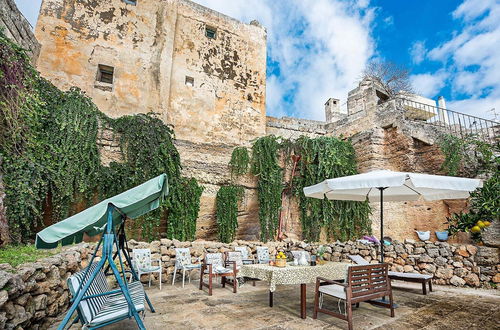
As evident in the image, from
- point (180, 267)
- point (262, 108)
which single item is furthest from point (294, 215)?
point (262, 108)

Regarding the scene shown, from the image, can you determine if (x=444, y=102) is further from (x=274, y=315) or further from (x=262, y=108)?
(x=274, y=315)

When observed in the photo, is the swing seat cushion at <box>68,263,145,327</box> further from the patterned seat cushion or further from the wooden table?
the patterned seat cushion

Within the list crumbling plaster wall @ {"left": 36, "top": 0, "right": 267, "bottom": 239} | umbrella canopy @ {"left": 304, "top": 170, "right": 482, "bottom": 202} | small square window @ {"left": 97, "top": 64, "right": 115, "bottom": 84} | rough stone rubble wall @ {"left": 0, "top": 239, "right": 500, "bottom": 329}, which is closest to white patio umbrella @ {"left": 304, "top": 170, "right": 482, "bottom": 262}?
umbrella canopy @ {"left": 304, "top": 170, "right": 482, "bottom": 202}

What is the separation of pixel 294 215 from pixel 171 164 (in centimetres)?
412

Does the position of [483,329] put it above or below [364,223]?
below

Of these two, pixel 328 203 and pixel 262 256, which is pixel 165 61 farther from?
pixel 262 256

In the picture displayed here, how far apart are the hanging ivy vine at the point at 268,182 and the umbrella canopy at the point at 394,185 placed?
3.14 meters

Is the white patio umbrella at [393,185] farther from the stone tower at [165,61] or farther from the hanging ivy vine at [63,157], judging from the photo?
the stone tower at [165,61]

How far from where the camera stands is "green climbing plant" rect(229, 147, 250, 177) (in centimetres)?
878

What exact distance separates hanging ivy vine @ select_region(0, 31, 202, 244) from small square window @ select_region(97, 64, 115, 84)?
12.5 ft

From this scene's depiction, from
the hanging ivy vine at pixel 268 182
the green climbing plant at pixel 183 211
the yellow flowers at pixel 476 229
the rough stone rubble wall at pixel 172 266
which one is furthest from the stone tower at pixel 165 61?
the yellow flowers at pixel 476 229

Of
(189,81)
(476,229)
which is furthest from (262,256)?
(189,81)

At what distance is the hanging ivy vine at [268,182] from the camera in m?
8.17

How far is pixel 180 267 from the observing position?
5.80 metres
